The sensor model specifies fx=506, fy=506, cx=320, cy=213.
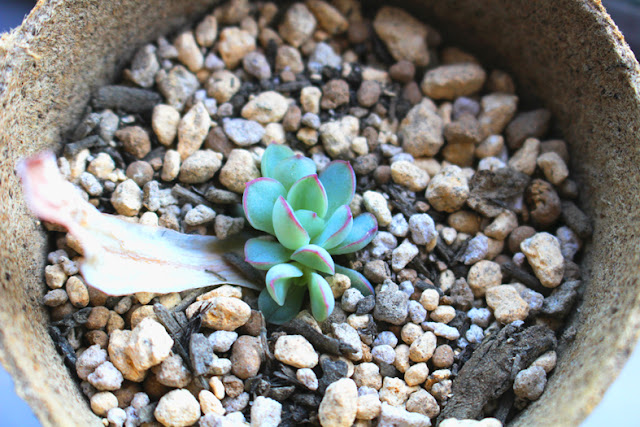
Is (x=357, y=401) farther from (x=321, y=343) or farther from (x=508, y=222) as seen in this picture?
(x=508, y=222)

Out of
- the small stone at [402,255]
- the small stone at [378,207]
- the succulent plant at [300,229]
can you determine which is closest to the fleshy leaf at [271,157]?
the succulent plant at [300,229]

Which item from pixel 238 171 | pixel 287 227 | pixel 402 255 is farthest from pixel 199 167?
pixel 402 255

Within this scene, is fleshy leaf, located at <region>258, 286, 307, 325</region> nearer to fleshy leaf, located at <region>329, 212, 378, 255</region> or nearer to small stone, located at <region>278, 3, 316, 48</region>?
fleshy leaf, located at <region>329, 212, 378, 255</region>

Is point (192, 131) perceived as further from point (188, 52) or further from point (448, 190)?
point (448, 190)

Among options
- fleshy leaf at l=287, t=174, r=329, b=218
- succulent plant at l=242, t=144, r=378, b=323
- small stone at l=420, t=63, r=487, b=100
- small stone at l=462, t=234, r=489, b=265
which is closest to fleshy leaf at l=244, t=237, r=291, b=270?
succulent plant at l=242, t=144, r=378, b=323

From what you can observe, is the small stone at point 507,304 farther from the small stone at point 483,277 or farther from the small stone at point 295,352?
the small stone at point 295,352
